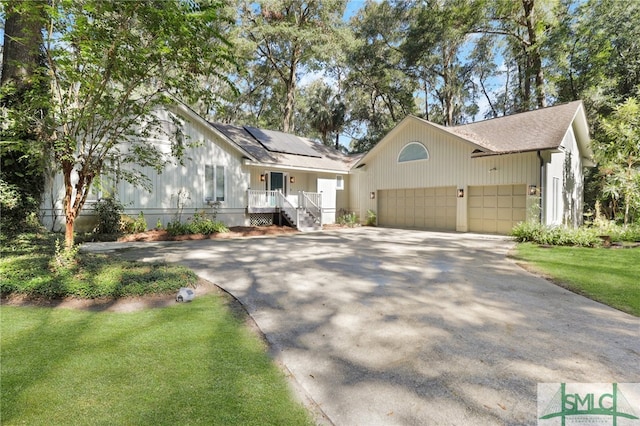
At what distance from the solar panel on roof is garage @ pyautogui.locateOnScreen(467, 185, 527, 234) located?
912 cm

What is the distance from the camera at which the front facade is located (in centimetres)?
1278

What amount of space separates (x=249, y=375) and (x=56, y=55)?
5307 millimetres

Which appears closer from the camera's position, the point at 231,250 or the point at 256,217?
the point at 231,250

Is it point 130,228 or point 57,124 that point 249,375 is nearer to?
point 57,124

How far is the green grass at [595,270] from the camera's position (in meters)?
4.98

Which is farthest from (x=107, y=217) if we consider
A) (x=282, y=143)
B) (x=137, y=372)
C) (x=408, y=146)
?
(x=408, y=146)

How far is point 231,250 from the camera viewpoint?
9164 mm

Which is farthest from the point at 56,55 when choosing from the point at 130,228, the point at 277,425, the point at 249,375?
the point at 130,228

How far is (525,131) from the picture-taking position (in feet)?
46.6

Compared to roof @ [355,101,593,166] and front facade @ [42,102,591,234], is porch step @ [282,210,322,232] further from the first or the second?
roof @ [355,101,593,166]

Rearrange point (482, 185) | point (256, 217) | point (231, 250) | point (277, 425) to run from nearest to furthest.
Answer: point (277, 425)
point (231, 250)
point (482, 185)
point (256, 217)

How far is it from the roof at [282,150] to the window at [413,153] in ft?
12.0

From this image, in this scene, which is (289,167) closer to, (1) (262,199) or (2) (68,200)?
(1) (262,199)

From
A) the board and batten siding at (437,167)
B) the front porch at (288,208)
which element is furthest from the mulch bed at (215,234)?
the board and batten siding at (437,167)
